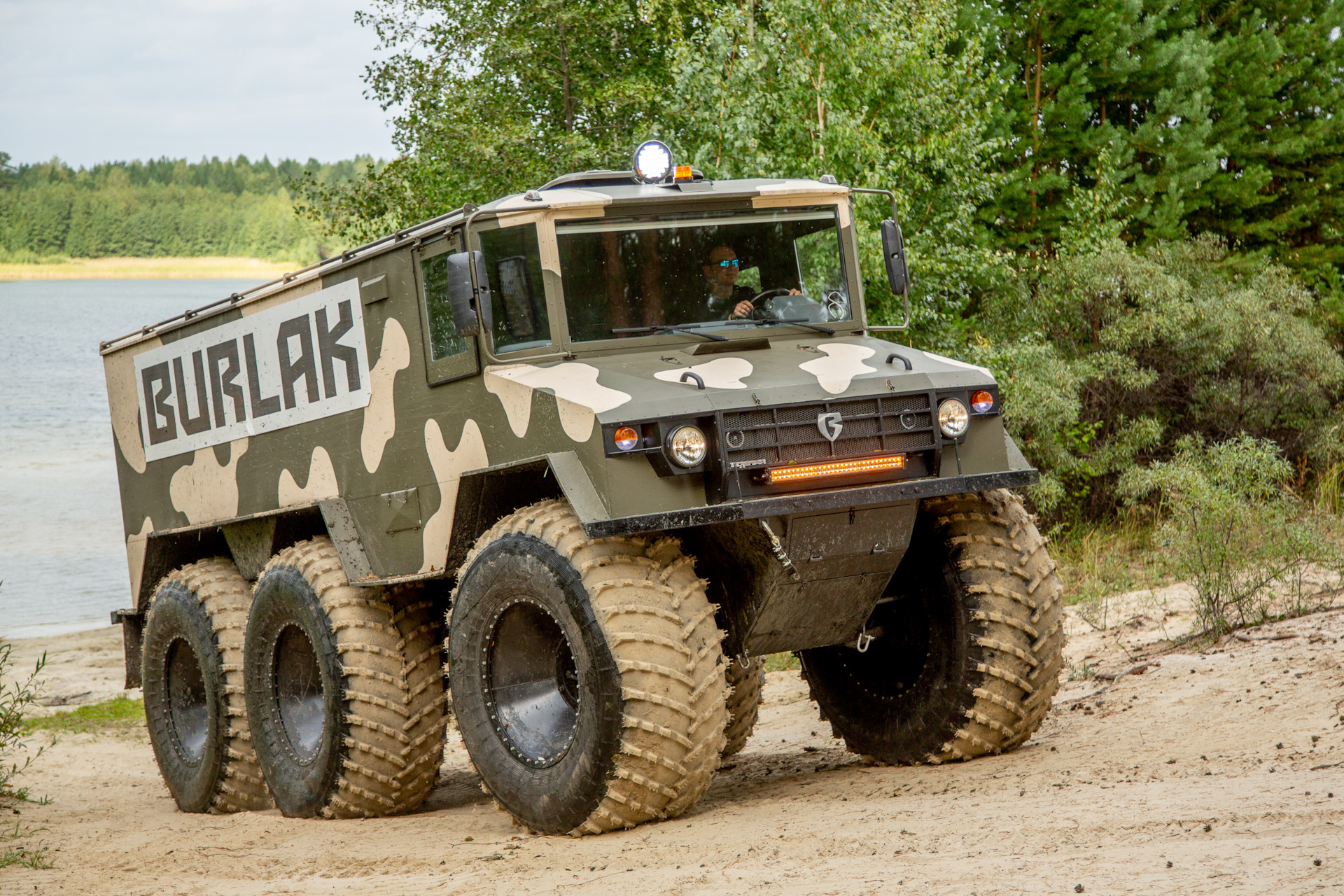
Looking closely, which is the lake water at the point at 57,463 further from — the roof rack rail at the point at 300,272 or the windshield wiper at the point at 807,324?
the windshield wiper at the point at 807,324

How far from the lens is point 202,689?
961 cm

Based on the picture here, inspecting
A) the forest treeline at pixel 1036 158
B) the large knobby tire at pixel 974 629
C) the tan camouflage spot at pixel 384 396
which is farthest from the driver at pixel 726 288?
the forest treeline at pixel 1036 158

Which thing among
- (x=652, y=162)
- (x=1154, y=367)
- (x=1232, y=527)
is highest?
(x=652, y=162)

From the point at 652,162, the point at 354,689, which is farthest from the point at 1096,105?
the point at 354,689

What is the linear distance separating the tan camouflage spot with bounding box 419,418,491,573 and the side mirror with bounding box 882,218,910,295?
2378 millimetres

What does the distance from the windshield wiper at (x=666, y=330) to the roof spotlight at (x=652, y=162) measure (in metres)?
0.80

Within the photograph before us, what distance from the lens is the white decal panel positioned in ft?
25.6

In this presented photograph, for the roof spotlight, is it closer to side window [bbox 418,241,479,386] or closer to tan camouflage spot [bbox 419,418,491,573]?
side window [bbox 418,241,479,386]

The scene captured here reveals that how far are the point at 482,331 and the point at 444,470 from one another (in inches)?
32.6

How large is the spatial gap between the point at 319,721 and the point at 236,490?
1.73 metres

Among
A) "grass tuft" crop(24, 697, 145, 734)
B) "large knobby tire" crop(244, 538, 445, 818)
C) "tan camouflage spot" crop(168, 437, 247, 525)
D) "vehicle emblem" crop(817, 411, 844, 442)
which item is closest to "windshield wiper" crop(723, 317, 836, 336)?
"vehicle emblem" crop(817, 411, 844, 442)

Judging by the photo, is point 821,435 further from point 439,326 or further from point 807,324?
point 439,326

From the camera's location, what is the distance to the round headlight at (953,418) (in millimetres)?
6211

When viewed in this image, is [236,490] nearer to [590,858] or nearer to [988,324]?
[590,858]
